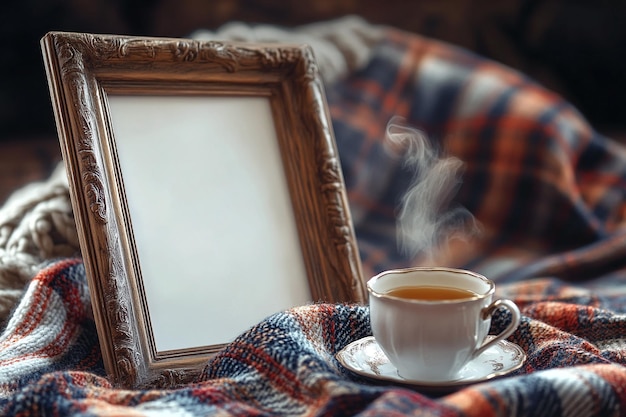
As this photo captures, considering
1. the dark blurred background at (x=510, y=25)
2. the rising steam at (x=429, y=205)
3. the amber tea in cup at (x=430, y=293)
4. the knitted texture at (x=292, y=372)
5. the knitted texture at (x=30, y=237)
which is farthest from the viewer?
the dark blurred background at (x=510, y=25)

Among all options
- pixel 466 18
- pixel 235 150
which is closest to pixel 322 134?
pixel 235 150

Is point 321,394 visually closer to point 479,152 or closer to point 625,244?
point 625,244

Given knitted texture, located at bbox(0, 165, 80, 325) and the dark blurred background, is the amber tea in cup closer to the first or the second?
knitted texture, located at bbox(0, 165, 80, 325)

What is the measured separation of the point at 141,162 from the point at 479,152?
764mm

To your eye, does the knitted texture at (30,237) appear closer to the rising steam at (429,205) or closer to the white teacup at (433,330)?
the white teacup at (433,330)

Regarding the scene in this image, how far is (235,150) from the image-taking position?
83 centimetres

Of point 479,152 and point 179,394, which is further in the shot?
point 479,152

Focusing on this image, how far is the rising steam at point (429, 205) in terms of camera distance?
1.27 metres

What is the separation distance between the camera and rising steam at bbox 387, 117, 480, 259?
127 cm

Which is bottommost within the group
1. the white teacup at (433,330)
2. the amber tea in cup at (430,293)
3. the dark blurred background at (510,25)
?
the white teacup at (433,330)

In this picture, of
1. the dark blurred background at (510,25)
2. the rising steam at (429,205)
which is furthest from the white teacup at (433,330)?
the dark blurred background at (510,25)

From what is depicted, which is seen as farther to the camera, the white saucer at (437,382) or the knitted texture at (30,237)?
the knitted texture at (30,237)

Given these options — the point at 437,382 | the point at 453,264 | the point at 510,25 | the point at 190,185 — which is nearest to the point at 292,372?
the point at 437,382

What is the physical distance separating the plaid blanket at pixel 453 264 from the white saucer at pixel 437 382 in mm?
12
